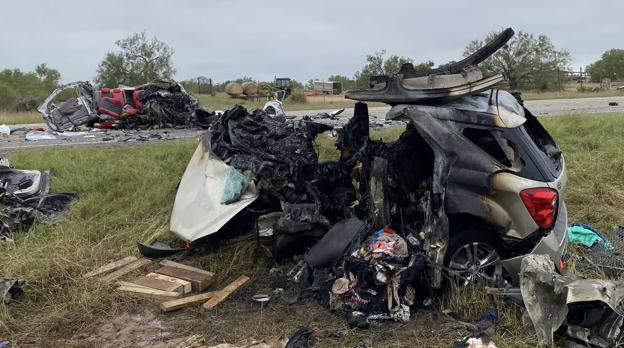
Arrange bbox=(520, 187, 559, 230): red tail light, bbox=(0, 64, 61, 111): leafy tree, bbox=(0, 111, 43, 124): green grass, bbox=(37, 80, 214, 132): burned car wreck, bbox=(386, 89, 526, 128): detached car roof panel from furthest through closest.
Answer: bbox=(0, 64, 61, 111): leafy tree < bbox=(0, 111, 43, 124): green grass < bbox=(37, 80, 214, 132): burned car wreck < bbox=(386, 89, 526, 128): detached car roof panel < bbox=(520, 187, 559, 230): red tail light

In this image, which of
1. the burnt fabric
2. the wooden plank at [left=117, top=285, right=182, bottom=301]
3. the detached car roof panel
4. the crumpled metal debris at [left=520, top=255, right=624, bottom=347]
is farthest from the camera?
the burnt fabric

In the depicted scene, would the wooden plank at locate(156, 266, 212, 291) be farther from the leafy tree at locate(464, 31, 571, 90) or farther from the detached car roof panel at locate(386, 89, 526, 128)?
the leafy tree at locate(464, 31, 571, 90)

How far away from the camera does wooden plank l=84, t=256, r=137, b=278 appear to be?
4.94 metres

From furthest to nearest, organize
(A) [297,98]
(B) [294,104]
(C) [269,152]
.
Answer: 1. (A) [297,98]
2. (B) [294,104]
3. (C) [269,152]

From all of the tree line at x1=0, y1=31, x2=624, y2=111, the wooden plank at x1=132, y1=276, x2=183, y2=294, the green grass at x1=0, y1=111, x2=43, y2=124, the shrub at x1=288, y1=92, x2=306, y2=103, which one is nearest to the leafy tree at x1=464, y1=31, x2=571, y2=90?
the tree line at x1=0, y1=31, x2=624, y2=111

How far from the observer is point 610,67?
61562 mm

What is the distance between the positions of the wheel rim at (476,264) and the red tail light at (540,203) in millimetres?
492

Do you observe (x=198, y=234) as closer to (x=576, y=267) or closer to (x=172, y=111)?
(x=576, y=267)

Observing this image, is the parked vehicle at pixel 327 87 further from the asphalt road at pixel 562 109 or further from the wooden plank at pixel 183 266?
the wooden plank at pixel 183 266

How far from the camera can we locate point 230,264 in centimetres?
511

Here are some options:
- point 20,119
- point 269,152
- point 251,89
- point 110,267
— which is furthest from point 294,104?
point 110,267

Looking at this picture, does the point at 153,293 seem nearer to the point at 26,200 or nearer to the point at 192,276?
the point at 192,276

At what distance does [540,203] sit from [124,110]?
42.6 ft

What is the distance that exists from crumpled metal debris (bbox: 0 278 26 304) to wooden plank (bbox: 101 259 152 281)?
0.69 meters
